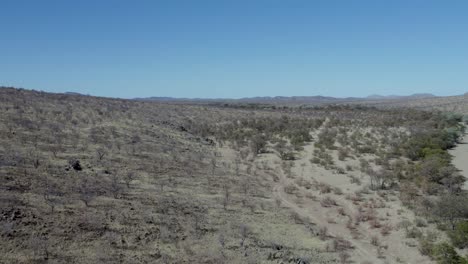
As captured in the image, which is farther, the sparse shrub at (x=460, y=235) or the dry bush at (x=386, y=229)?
the dry bush at (x=386, y=229)

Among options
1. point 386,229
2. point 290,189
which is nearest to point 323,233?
point 386,229

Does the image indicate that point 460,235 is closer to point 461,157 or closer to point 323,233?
point 323,233

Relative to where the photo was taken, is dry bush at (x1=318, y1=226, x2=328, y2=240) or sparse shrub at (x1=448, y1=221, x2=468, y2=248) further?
dry bush at (x1=318, y1=226, x2=328, y2=240)

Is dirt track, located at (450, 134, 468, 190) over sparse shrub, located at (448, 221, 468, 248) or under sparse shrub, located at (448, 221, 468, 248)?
under

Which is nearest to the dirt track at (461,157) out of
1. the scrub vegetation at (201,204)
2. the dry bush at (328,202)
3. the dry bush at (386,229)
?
the scrub vegetation at (201,204)

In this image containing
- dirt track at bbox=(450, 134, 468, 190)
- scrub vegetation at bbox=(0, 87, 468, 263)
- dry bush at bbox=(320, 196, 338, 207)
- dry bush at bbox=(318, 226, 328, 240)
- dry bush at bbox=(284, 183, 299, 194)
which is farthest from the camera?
dirt track at bbox=(450, 134, 468, 190)

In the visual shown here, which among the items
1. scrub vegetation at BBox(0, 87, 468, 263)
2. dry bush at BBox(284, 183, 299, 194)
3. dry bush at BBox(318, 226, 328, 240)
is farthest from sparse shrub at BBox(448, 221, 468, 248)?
dry bush at BBox(284, 183, 299, 194)

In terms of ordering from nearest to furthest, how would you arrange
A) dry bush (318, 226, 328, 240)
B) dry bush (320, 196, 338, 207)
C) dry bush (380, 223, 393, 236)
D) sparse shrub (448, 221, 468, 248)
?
sparse shrub (448, 221, 468, 248) → dry bush (318, 226, 328, 240) → dry bush (380, 223, 393, 236) → dry bush (320, 196, 338, 207)

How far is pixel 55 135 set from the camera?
74.8 feet

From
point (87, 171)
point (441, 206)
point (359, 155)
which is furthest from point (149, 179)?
point (359, 155)

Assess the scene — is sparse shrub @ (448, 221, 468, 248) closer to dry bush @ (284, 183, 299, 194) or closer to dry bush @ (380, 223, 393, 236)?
dry bush @ (380, 223, 393, 236)

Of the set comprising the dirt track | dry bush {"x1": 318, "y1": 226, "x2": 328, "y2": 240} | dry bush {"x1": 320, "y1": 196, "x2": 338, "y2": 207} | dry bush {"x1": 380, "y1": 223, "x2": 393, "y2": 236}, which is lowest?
the dirt track

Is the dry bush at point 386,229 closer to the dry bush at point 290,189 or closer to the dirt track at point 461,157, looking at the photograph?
the dry bush at point 290,189

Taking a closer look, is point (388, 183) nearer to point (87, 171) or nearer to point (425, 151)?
point (425, 151)
